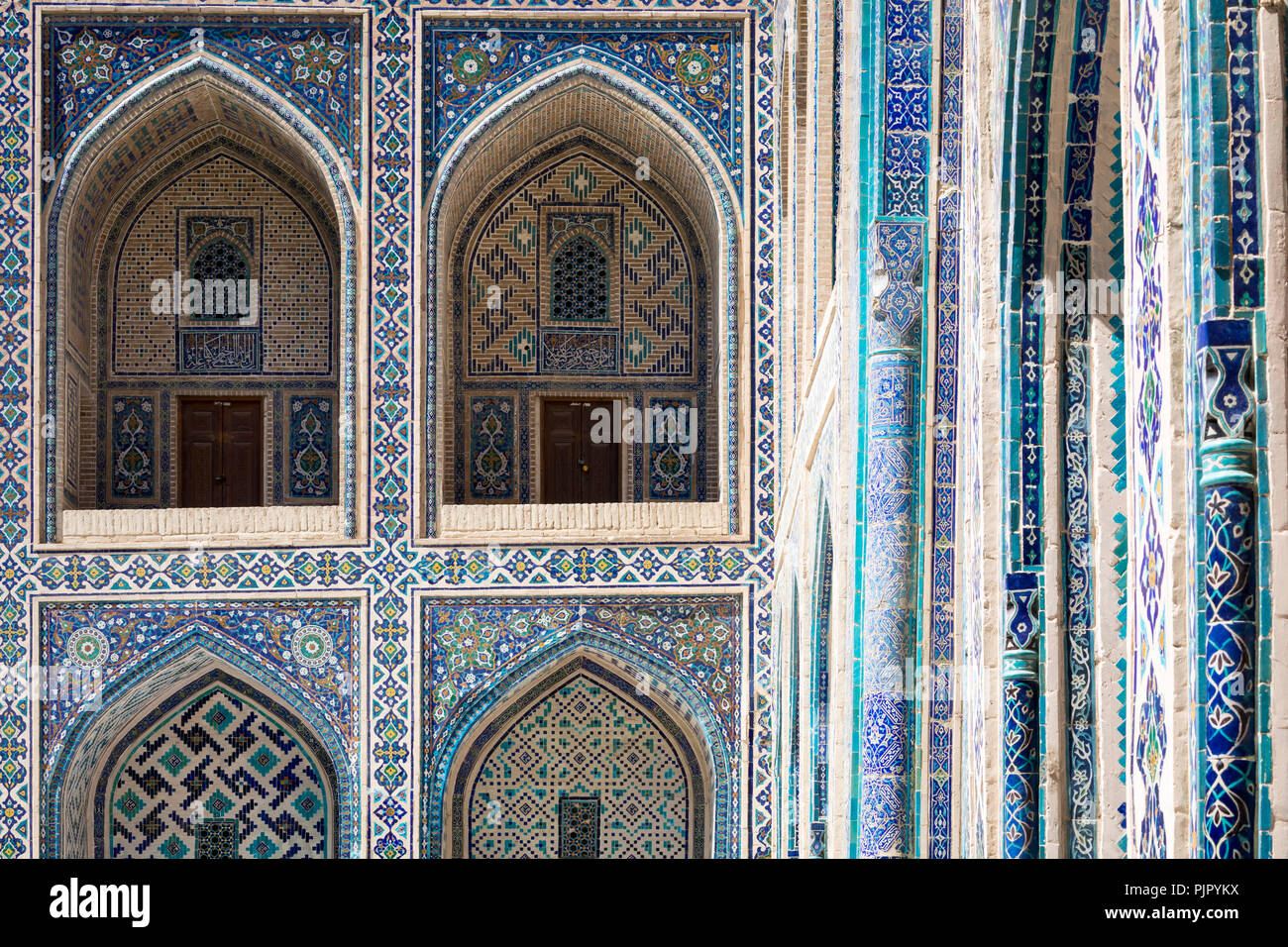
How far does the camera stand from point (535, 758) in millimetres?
10758

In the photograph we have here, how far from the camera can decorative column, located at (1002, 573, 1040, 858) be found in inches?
165

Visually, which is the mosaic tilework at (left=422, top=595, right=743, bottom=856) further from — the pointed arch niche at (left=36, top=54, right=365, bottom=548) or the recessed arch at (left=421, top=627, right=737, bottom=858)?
the pointed arch niche at (left=36, top=54, right=365, bottom=548)

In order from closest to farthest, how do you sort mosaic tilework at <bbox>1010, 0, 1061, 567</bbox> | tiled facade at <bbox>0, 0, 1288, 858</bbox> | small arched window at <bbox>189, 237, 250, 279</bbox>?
mosaic tilework at <bbox>1010, 0, 1061, 567</bbox> < tiled facade at <bbox>0, 0, 1288, 858</bbox> < small arched window at <bbox>189, 237, 250, 279</bbox>

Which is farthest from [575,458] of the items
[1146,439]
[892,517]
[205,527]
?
[1146,439]

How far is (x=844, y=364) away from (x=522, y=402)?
556cm

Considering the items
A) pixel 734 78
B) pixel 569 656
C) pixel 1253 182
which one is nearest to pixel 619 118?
pixel 734 78

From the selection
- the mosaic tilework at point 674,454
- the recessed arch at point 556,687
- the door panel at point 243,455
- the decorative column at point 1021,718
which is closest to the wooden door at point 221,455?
the door panel at point 243,455

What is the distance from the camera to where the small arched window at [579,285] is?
11.6 metres

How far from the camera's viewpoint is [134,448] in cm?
1141

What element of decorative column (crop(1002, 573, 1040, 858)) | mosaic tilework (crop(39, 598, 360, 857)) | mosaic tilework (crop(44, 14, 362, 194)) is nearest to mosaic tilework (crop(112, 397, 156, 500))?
mosaic tilework (crop(39, 598, 360, 857))

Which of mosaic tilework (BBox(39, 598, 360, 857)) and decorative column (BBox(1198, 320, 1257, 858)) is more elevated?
decorative column (BBox(1198, 320, 1257, 858))

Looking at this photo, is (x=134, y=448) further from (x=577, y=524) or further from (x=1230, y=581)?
(x=1230, y=581)

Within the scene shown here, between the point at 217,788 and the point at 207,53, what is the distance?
158 inches

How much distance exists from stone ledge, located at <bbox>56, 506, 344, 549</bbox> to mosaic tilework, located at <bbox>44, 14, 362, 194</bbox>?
1983 millimetres
